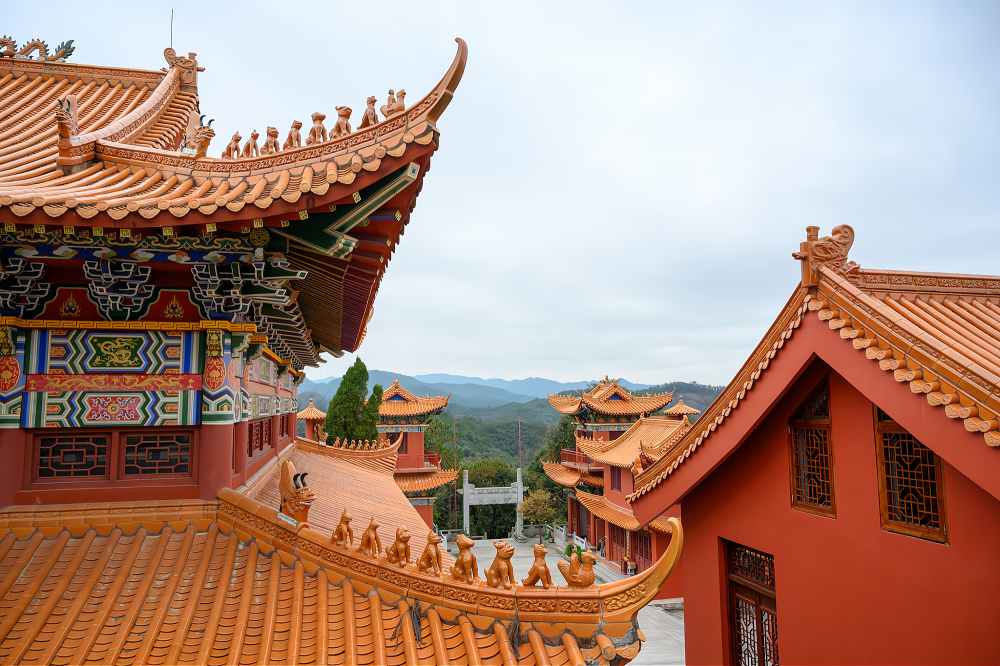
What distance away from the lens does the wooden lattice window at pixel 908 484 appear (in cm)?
420

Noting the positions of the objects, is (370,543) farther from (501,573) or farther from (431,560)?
(501,573)

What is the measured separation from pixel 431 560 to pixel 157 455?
2448 millimetres

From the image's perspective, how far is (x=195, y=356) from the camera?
4.27 meters

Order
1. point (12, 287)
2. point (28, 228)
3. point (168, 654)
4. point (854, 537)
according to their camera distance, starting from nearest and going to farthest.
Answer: point (168, 654) → point (28, 228) → point (12, 287) → point (854, 537)

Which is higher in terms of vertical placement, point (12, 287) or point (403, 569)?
point (12, 287)

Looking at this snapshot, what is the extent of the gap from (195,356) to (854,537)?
18.6 ft

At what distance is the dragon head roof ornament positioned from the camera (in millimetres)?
5000

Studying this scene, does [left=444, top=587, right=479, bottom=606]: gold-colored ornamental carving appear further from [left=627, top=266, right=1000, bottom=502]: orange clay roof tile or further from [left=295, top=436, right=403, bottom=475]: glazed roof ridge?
[left=295, top=436, right=403, bottom=475]: glazed roof ridge

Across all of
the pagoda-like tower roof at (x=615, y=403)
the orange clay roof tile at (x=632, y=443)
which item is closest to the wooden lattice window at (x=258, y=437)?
the orange clay roof tile at (x=632, y=443)

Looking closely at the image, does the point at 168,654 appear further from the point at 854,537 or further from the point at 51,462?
the point at 854,537

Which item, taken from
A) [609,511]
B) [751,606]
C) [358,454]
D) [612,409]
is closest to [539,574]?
[751,606]

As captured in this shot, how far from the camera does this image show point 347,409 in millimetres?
25828

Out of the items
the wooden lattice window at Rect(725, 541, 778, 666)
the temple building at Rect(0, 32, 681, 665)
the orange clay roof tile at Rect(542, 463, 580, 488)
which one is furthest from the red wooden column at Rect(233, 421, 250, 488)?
the orange clay roof tile at Rect(542, 463, 580, 488)

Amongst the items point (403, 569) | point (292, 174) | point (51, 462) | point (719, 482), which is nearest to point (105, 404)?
point (51, 462)
